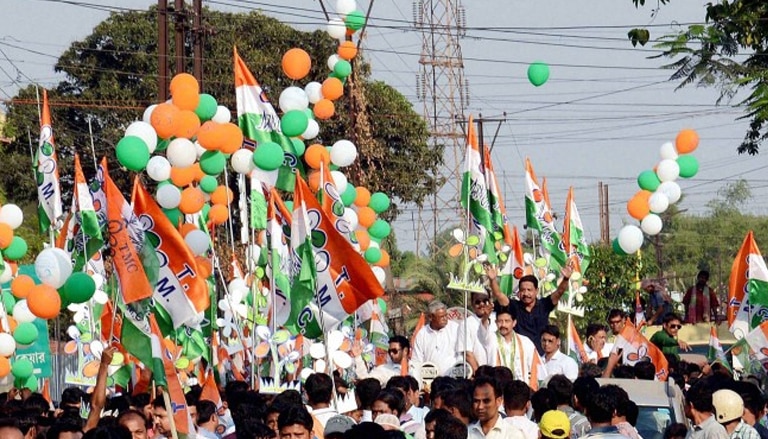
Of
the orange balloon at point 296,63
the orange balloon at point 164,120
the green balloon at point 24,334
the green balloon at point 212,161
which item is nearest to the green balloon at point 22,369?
the green balloon at point 24,334

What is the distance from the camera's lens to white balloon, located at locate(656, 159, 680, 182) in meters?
18.1

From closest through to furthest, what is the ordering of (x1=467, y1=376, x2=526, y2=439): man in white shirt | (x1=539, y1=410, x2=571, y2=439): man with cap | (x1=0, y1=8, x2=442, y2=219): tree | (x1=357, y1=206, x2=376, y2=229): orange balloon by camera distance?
(x1=539, y1=410, x2=571, y2=439): man with cap → (x1=467, y1=376, x2=526, y2=439): man in white shirt → (x1=357, y1=206, x2=376, y2=229): orange balloon → (x1=0, y1=8, x2=442, y2=219): tree

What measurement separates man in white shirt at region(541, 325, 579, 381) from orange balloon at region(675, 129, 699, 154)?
483 cm

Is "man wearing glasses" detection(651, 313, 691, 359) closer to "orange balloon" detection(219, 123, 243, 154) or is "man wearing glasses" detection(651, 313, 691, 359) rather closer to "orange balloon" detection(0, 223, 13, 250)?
"orange balloon" detection(219, 123, 243, 154)

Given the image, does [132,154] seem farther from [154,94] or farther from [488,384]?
[154,94]

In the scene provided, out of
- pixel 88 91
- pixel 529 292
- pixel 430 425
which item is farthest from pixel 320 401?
pixel 88 91

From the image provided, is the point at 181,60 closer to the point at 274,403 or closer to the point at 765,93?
the point at 765,93

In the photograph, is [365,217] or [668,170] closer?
[668,170]

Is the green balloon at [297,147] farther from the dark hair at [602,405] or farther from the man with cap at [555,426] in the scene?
the man with cap at [555,426]

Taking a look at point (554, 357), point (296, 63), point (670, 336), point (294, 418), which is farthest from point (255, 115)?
point (294, 418)

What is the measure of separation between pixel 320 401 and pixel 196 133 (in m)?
5.59

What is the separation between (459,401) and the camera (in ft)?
32.2

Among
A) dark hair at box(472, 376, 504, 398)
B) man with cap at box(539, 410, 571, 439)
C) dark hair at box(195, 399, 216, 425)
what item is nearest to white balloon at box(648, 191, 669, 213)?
dark hair at box(195, 399, 216, 425)

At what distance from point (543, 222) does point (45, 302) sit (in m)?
8.83
